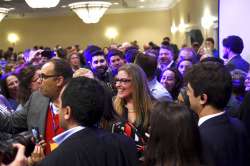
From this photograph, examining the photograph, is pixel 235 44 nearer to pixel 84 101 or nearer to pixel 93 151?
pixel 84 101

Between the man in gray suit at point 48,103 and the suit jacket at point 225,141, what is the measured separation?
128 centimetres

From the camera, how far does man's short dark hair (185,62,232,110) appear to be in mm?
2328

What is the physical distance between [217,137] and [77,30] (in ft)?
63.2

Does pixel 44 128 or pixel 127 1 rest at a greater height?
pixel 127 1

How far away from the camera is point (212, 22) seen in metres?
9.59

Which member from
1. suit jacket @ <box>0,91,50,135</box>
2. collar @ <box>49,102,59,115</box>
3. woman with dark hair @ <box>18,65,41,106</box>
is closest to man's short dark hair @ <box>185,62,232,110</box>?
collar @ <box>49,102,59,115</box>

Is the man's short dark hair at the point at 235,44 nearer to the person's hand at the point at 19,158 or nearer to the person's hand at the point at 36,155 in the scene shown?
the person's hand at the point at 36,155

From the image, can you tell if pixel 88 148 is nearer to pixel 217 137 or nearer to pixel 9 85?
pixel 217 137

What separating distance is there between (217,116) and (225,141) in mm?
154

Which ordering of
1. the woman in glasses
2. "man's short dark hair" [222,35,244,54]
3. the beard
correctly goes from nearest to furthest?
1. the woman in glasses
2. the beard
3. "man's short dark hair" [222,35,244,54]

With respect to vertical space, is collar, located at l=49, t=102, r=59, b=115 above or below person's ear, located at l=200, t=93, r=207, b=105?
below

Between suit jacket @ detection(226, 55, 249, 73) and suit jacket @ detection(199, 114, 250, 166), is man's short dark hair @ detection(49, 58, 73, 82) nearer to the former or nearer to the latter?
suit jacket @ detection(199, 114, 250, 166)

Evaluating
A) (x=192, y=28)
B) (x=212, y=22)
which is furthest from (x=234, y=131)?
(x=192, y=28)

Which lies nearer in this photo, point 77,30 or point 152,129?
point 152,129
